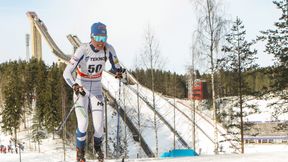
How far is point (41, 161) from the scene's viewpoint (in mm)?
42062

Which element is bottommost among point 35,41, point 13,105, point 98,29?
point 13,105

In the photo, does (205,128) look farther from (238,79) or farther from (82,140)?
(82,140)

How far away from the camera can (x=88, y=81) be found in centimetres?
829

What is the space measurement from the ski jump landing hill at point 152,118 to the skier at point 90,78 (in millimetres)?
29302

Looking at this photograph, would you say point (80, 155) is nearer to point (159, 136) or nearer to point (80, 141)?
point (80, 141)

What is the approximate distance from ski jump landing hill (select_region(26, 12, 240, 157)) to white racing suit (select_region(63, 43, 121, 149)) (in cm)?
2931

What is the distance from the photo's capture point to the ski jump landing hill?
50.5 m

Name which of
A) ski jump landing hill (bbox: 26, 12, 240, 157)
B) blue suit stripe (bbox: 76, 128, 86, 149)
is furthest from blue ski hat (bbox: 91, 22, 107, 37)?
ski jump landing hill (bbox: 26, 12, 240, 157)

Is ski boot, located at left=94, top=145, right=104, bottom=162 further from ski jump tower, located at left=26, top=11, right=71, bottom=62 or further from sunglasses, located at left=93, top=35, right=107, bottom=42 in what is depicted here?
ski jump tower, located at left=26, top=11, right=71, bottom=62

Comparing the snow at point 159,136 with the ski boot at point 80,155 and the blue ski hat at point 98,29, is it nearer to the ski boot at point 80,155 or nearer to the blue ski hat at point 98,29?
the ski boot at point 80,155

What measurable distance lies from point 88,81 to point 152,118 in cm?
5537

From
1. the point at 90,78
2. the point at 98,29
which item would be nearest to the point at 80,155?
the point at 90,78

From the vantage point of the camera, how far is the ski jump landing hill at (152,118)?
5053cm

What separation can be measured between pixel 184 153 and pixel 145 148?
3595 cm
